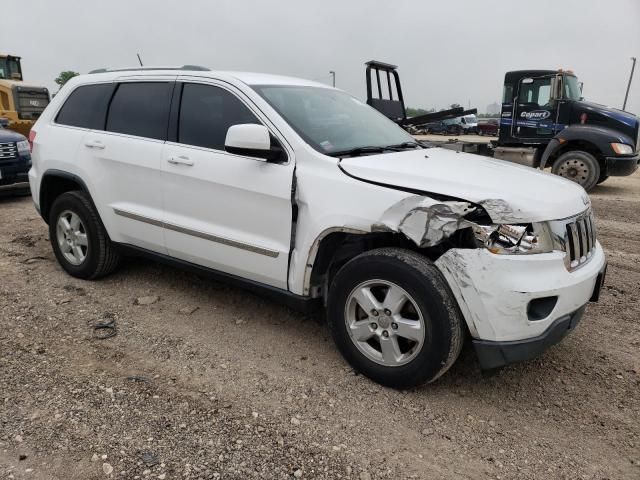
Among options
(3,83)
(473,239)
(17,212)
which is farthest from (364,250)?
(3,83)

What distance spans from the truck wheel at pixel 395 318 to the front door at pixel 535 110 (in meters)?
9.66

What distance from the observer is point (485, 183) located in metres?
2.75

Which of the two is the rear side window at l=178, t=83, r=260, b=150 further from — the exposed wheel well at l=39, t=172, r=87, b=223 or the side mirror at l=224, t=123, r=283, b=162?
the exposed wheel well at l=39, t=172, r=87, b=223

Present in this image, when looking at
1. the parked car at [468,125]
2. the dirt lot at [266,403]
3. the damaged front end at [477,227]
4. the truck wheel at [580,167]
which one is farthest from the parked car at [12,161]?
the parked car at [468,125]

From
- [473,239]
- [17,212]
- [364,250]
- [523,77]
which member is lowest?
[17,212]

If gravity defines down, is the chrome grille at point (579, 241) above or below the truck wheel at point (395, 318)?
above

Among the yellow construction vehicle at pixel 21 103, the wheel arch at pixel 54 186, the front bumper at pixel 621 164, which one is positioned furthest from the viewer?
the yellow construction vehicle at pixel 21 103

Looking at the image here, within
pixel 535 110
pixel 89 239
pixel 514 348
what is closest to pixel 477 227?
pixel 514 348

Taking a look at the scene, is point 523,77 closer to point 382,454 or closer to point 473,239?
point 473,239

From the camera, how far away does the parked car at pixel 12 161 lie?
7.43 m

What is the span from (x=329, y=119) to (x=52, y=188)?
272 centimetres

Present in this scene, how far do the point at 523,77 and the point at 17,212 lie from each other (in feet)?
32.8

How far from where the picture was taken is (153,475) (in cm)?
227

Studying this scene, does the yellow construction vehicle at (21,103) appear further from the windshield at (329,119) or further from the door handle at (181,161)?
the windshield at (329,119)
